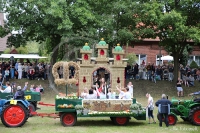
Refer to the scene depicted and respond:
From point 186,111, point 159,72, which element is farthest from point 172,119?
point 159,72

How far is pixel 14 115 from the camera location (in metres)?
13.8

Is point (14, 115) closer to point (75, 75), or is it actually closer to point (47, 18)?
point (75, 75)

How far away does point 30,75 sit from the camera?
27.7 metres

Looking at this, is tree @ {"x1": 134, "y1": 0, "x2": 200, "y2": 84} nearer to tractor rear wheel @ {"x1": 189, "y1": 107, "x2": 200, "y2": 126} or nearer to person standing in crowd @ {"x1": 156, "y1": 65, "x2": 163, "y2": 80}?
person standing in crowd @ {"x1": 156, "y1": 65, "x2": 163, "y2": 80}

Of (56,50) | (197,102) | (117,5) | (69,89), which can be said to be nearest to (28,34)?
(56,50)

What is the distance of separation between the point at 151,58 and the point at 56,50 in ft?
51.1

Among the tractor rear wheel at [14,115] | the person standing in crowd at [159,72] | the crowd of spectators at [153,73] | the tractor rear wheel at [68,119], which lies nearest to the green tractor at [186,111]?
the tractor rear wheel at [68,119]

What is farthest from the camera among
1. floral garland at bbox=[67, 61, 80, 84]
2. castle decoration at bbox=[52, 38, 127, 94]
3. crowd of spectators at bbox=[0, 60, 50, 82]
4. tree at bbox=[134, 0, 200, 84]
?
crowd of spectators at bbox=[0, 60, 50, 82]

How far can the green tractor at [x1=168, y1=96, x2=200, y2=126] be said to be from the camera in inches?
575

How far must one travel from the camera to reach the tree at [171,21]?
2438cm

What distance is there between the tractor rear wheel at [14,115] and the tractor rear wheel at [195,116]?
681 cm

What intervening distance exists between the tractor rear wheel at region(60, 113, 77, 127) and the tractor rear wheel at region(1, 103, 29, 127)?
1513 mm

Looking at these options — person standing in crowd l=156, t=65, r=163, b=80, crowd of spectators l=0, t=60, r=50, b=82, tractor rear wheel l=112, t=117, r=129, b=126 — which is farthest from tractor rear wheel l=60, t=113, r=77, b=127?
person standing in crowd l=156, t=65, r=163, b=80

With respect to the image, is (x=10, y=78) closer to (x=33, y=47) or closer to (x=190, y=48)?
(x=190, y=48)
